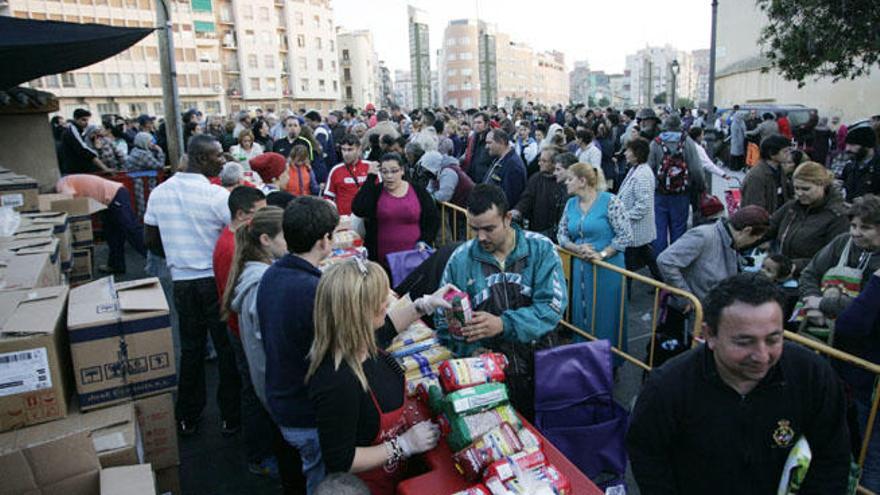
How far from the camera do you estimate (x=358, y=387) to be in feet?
7.19

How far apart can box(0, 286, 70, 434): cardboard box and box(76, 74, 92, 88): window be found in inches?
2359

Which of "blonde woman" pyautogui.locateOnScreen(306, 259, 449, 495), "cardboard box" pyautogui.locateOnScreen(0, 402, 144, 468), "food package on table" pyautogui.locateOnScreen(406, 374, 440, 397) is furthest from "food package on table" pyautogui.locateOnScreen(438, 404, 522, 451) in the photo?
"cardboard box" pyautogui.locateOnScreen(0, 402, 144, 468)

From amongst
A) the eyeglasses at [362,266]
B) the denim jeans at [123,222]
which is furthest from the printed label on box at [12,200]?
the eyeglasses at [362,266]

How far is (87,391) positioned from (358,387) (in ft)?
5.85

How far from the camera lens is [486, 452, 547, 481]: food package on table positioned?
6.82 ft

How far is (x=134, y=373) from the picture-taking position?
3.18 m

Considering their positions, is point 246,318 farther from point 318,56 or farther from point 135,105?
point 318,56

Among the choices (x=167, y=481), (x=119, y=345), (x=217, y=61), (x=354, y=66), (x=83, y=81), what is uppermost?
(x=354, y=66)

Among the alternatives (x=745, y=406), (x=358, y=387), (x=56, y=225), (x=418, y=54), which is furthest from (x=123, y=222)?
(x=418, y=54)

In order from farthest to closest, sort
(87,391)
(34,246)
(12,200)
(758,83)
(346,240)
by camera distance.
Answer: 1. (758,83)
2. (12,200)
3. (346,240)
4. (34,246)
5. (87,391)

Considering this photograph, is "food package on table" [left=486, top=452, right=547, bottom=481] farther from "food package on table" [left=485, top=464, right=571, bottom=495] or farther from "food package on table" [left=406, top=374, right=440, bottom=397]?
"food package on table" [left=406, top=374, right=440, bottom=397]

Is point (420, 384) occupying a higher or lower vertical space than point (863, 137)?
lower

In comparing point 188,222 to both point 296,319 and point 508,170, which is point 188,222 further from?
point 508,170

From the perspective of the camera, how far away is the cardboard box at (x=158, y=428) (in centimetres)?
326
